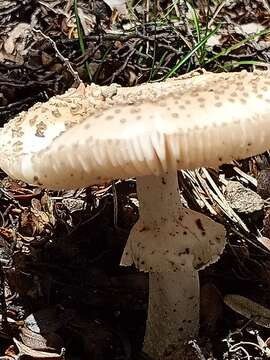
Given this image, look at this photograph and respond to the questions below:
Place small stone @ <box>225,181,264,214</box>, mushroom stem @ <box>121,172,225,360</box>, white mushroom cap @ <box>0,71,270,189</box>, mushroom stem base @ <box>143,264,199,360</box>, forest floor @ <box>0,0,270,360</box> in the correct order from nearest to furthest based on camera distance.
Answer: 1. white mushroom cap @ <box>0,71,270,189</box>
2. mushroom stem @ <box>121,172,225,360</box>
3. mushroom stem base @ <box>143,264,199,360</box>
4. forest floor @ <box>0,0,270,360</box>
5. small stone @ <box>225,181,264,214</box>

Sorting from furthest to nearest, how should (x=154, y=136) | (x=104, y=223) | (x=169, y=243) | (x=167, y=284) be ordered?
(x=104, y=223) < (x=167, y=284) < (x=169, y=243) < (x=154, y=136)

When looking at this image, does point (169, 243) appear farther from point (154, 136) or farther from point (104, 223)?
point (104, 223)

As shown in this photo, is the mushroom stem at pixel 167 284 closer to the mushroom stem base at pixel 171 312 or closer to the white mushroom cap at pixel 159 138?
the mushroom stem base at pixel 171 312

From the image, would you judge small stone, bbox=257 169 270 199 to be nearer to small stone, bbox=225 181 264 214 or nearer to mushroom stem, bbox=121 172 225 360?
small stone, bbox=225 181 264 214

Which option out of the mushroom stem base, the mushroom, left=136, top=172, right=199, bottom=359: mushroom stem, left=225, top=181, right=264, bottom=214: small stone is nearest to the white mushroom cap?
the mushroom

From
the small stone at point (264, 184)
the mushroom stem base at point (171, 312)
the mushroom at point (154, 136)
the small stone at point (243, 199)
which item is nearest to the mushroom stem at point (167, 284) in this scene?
the mushroom stem base at point (171, 312)

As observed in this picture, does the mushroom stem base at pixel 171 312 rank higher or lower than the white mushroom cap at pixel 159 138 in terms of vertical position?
lower

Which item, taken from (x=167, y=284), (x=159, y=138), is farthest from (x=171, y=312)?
(x=159, y=138)
